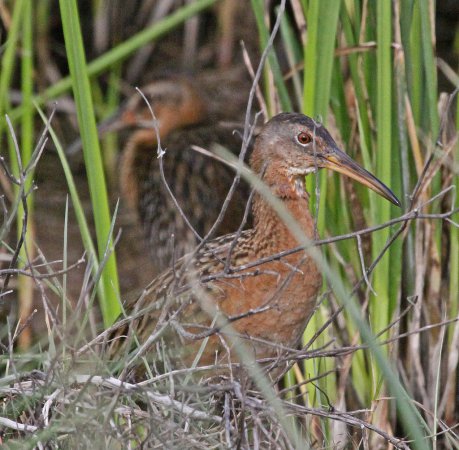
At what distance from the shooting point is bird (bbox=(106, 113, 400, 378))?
126 inches

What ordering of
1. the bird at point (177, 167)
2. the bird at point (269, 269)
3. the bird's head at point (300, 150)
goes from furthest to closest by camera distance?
the bird at point (177, 167) < the bird's head at point (300, 150) < the bird at point (269, 269)

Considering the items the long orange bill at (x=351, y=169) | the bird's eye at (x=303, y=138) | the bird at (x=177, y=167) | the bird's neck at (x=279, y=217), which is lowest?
the bird at (x=177, y=167)

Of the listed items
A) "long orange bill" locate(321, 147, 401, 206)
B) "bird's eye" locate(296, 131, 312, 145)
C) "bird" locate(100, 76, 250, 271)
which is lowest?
"bird" locate(100, 76, 250, 271)

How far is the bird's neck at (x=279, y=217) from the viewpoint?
133 inches

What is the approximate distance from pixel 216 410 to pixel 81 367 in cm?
36

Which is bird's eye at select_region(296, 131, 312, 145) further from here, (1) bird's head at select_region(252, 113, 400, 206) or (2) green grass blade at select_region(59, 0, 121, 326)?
(2) green grass blade at select_region(59, 0, 121, 326)

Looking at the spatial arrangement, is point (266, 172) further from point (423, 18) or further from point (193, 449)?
point (193, 449)

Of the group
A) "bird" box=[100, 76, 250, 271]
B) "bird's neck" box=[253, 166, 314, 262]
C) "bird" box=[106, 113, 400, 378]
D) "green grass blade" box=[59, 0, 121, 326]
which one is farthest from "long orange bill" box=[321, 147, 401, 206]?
"bird" box=[100, 76, 250, 271]

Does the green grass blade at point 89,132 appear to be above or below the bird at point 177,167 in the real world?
above

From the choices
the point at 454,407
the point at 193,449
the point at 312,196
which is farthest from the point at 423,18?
the point at 193,449

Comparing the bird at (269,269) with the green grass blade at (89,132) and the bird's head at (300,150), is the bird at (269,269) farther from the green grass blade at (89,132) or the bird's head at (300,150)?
the green grass blade at (89,132)

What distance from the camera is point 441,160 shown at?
3584 mm

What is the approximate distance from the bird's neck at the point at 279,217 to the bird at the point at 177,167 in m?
0.64

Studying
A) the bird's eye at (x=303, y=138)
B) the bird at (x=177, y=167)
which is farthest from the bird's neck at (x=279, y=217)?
the bird at (x=177, y=167)
